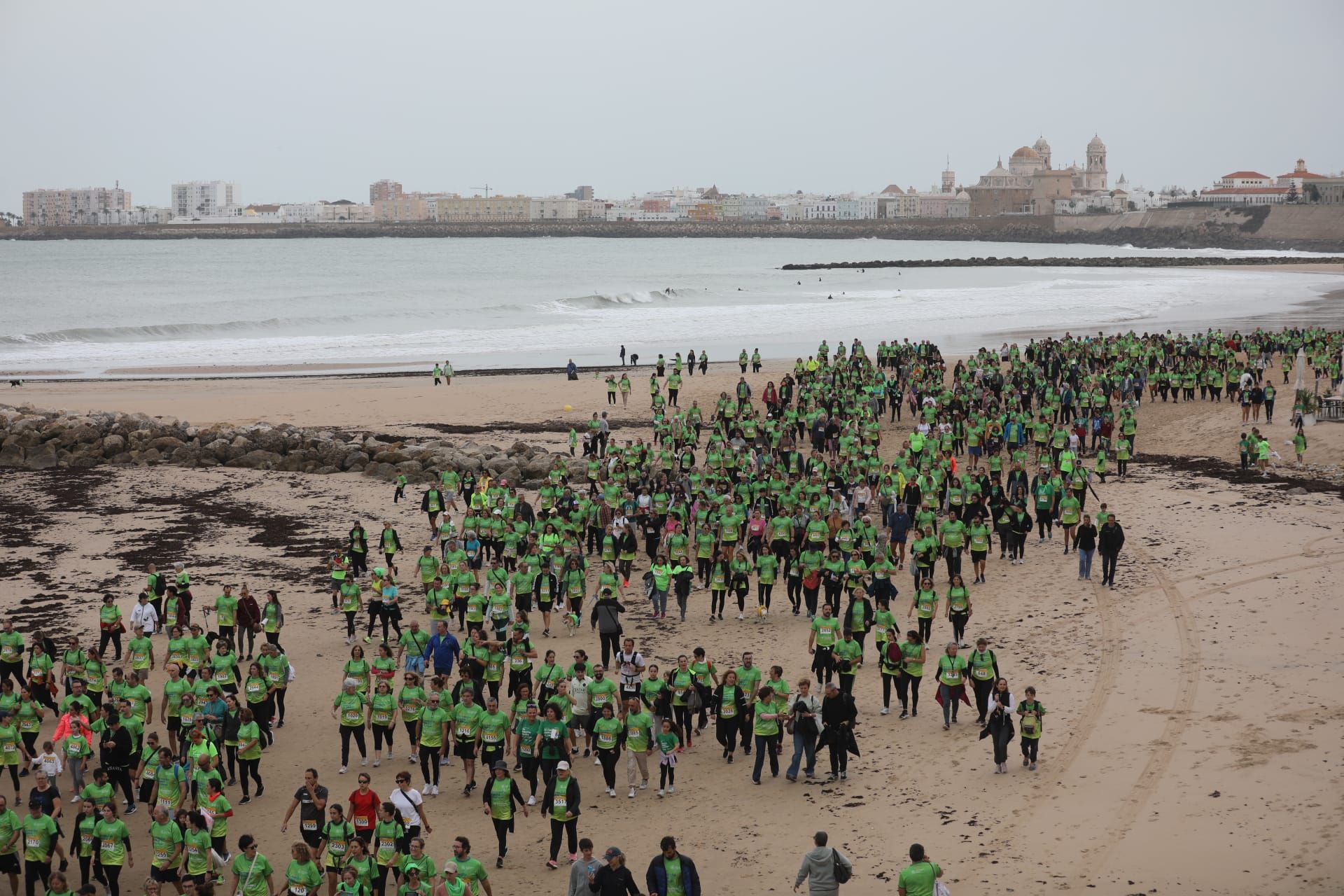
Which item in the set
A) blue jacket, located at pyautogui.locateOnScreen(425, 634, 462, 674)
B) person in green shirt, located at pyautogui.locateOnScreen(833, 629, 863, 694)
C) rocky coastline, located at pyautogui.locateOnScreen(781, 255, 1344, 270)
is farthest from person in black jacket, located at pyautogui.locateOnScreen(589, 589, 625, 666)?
rocky coastline, located at pyautogui.locateOnScreen(781, 255, 1344, 270)

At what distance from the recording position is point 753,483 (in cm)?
1823

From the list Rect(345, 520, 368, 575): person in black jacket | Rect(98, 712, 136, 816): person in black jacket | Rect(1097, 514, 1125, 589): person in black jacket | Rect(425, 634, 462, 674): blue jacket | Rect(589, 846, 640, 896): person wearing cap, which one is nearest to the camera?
Rect(589, 846, 640, 896): person wearing cap

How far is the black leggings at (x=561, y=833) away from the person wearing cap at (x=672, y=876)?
1278 millimetres

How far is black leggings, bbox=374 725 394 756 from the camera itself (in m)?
11.4

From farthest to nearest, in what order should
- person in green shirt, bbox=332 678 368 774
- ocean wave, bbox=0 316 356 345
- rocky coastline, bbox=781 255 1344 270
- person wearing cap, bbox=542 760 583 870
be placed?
rocky coastline, bbox=781 255 1344 270, ocean wave, bbox=0 316 356 345, person in green shirt, bbox=332 678 368 774, person wearing cap, bbox=542 760 583 870

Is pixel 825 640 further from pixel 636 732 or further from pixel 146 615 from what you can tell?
pixel 146 615

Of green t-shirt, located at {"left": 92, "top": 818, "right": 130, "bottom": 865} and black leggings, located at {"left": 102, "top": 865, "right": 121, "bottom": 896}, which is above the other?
green t-shirt, located at {"left": 92, "top": 818, "right": 130, "bottom": 865}

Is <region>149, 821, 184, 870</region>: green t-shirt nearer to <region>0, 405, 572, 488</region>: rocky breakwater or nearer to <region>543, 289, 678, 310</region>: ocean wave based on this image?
<region>0, 405, 572, 488</region>: rocky breakwater

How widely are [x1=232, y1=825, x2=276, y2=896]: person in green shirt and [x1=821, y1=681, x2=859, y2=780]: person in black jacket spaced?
4.57 m

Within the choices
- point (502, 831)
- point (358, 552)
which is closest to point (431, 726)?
point (502, 831)

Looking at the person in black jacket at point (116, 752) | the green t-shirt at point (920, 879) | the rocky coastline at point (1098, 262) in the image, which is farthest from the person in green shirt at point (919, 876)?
the rocky coastline at point (1098, 262)

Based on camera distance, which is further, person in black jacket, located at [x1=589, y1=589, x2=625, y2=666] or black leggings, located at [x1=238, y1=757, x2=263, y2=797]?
person in black jacket, located at [x1=589, y1=589, x2=625, y2=666]

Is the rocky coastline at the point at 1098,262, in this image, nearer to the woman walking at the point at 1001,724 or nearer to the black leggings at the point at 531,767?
the woman walking at the point at 1001,724

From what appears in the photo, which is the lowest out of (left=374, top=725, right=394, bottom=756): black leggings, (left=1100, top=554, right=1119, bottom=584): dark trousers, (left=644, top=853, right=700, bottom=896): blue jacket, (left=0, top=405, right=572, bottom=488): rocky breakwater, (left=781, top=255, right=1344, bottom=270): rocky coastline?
(left=374, top=725, right=394, bottom=756): black leggings
